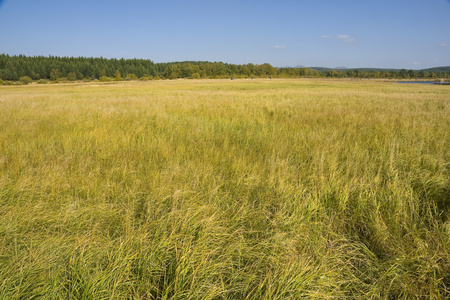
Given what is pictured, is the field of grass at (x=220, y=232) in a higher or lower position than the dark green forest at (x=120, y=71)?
lower

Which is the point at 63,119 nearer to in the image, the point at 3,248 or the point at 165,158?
the point at 165,158

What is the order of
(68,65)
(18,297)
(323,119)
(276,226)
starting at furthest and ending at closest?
1. (68,65)
2. (323,119)
3. (276,226)
4. (18,297)

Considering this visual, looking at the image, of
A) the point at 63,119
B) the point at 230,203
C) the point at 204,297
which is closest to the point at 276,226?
the point at 230,203

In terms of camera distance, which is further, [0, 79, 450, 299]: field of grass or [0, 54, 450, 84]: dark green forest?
[0, 54, 450, 84]: dark green forest

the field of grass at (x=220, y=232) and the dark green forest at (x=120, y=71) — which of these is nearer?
the field of grass at (x=220, y=232)

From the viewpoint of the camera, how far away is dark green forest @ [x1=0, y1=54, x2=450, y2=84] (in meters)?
109

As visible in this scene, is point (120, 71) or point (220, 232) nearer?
point (220, 232)

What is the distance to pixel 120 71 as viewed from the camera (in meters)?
134

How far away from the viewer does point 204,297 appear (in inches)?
60.4

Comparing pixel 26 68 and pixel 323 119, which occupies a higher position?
pixel 26 68

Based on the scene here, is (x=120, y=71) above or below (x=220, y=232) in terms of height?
above

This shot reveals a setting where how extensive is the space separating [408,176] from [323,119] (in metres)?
4.93

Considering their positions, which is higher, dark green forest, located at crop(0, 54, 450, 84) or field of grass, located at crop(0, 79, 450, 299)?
dark green forest, located at crop(0, 54, 450, 84)

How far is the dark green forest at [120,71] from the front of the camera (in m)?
109
